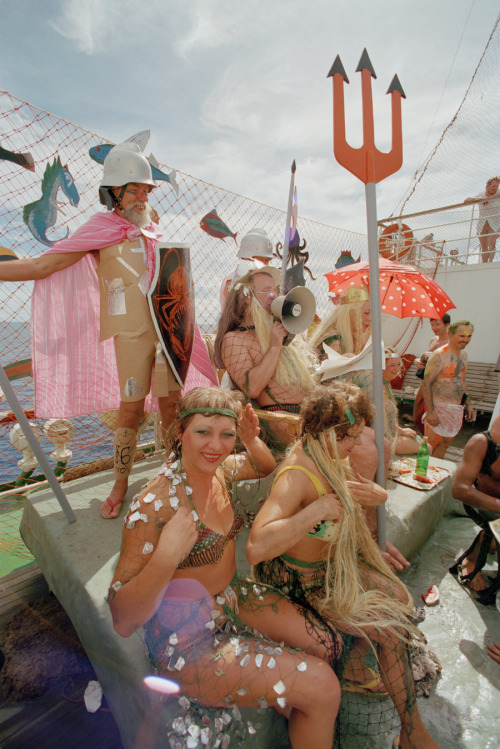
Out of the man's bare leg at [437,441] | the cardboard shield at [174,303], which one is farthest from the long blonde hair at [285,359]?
the man's bare leg at [437,441]

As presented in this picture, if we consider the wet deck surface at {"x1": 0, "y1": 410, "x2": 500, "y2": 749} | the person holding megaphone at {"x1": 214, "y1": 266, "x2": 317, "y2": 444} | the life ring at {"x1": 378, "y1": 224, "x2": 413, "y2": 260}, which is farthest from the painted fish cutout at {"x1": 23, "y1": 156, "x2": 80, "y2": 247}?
the life ring at {"x1": 378, "y1": 224, "x2": 413, "y2": 260}

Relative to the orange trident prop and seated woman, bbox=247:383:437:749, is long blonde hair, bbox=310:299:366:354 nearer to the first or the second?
the orange trident prop

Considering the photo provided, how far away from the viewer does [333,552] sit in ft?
5.01

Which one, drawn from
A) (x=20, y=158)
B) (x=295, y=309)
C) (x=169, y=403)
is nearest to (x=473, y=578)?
(x=295, y=309)

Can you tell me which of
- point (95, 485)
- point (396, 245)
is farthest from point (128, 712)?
point (396, 245)

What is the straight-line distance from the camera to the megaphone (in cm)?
219

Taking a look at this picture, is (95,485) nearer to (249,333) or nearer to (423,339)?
(249,333)

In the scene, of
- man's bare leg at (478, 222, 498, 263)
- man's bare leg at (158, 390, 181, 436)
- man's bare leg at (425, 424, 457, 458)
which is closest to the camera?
man's bare leg at (158, 390, 181, 436)

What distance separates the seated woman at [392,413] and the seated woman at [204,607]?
195 cm

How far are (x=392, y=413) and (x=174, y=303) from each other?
1.99 meters

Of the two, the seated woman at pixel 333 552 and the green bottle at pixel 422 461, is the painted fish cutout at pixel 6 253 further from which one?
the green bottle at pixel 422 461

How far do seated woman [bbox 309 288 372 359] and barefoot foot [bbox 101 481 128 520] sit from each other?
1.79 m

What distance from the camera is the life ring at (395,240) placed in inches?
375

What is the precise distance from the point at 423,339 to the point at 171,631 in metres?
9.87
